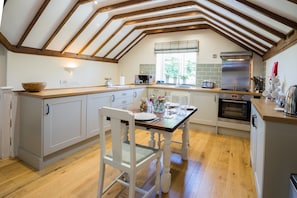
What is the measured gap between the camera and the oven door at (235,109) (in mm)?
3638

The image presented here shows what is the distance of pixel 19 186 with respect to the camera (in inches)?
78.6

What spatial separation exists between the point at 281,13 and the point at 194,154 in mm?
2149

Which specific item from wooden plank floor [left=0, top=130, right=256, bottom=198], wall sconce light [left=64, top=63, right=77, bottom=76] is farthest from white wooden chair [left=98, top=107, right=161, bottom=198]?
wall sconce light [left=64, top=63, right=77, bottom=76]

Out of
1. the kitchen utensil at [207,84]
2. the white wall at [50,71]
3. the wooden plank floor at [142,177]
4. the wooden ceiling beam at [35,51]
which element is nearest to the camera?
the wooden plank floor at [142,177]

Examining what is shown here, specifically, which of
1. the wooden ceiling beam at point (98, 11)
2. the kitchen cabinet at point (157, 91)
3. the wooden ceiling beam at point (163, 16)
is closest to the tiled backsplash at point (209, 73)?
the kitchen cabinet at point (157, 91)

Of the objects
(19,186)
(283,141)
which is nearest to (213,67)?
(283,141)

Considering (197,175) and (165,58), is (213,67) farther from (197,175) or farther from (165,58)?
(197,175)

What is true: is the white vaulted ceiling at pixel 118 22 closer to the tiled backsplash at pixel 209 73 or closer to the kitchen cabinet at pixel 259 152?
the tiled backsplash at pixel 209 73

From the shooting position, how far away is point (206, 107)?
13.2 ft

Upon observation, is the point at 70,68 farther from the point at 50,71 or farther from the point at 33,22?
the point at 33,22

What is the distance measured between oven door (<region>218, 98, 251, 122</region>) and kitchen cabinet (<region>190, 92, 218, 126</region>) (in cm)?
12

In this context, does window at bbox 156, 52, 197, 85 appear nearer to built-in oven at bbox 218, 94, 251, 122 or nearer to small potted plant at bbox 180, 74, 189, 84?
small potted plant at bbox 180, 74, 189, 84

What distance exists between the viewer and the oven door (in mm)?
3638

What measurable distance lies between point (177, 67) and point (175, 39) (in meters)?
0.73
